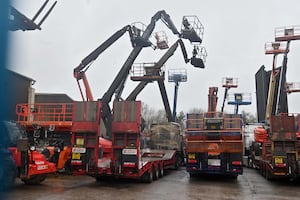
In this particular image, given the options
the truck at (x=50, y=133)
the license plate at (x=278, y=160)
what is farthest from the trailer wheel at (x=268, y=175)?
the truck at (x=50, y=133)

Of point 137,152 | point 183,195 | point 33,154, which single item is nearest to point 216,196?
point 183,195

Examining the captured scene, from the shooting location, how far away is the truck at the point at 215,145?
13.5 metres

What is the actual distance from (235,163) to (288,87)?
55.2 feet

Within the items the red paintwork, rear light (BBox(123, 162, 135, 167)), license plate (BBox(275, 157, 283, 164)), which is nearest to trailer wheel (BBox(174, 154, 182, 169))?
license plate (BBox(275, 157, 283, 164))

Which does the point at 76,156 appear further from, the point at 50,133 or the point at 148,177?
the point at 50,133

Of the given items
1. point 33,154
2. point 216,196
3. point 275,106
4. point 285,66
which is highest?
point 285,66

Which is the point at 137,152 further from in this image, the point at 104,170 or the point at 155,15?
the point at 155,15

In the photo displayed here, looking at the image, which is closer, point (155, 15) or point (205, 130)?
point (205, 130)

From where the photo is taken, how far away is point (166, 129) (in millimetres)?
19375

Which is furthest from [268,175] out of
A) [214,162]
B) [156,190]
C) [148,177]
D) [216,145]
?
[156,190]

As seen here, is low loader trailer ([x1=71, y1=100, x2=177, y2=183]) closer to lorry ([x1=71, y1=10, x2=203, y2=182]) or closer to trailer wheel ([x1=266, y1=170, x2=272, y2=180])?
lorry ([x1=71, y1=10, x2=203, y2=182])

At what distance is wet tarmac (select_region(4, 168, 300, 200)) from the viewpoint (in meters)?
9.70

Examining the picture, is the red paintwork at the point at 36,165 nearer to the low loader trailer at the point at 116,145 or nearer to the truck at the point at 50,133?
the truck at the point at 50,133

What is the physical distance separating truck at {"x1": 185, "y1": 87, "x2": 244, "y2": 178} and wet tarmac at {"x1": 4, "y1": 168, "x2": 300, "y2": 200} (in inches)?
25.3
